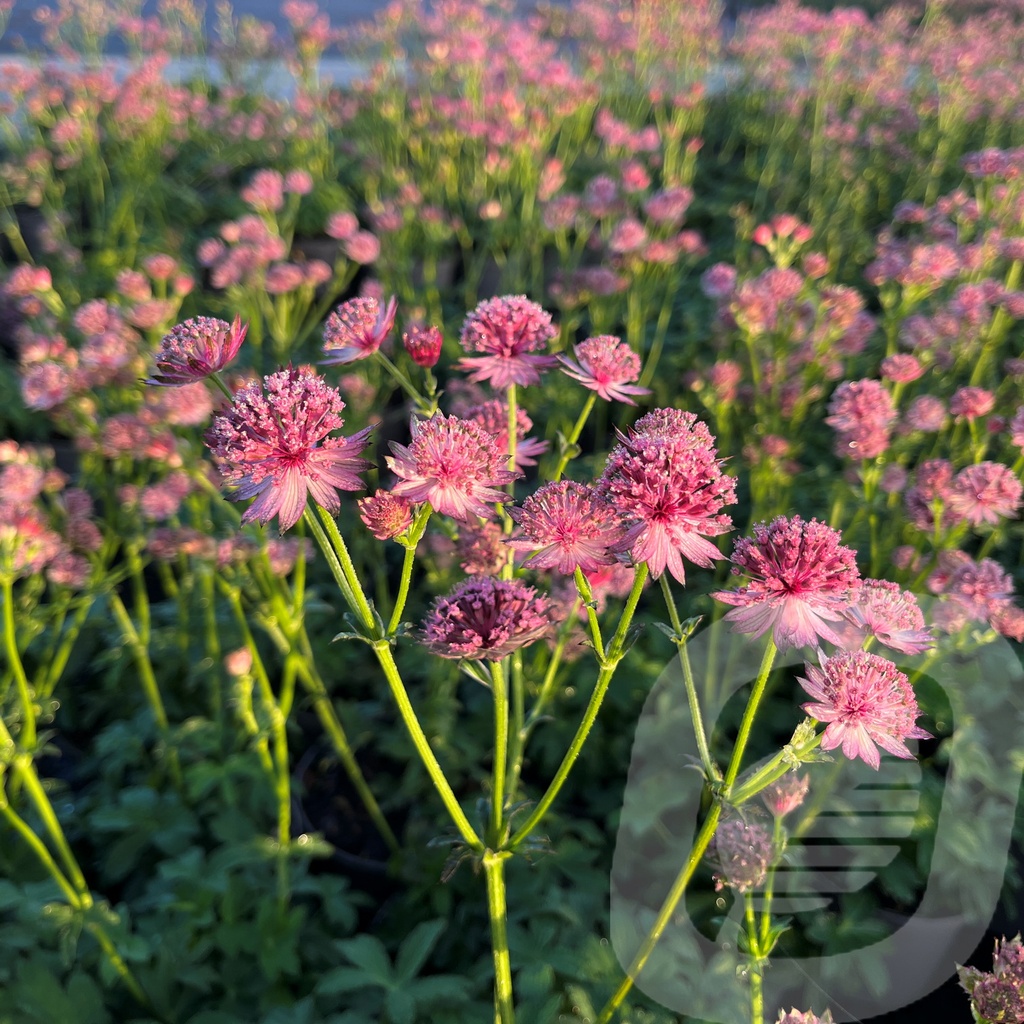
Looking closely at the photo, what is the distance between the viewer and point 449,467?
2.89 feet

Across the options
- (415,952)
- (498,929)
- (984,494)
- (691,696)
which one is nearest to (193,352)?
(691,696)

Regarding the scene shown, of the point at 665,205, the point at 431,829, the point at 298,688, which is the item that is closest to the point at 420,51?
the point at 665,205

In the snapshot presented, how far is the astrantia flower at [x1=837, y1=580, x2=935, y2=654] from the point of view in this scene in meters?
0.98

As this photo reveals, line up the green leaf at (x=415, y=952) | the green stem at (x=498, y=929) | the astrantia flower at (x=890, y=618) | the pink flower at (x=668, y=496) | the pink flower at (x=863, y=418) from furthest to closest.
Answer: the pink flower at (x=863, y=418), the green leaf at (x=415, y=952), the green stem at (x=498, y=929), the astrantia flower at (x=890, y=618), the pink flower at (x=668, y=496)

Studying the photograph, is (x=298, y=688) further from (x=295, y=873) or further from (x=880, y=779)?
(x=880, y=779)

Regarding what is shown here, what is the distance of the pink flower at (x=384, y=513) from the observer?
0.90 m

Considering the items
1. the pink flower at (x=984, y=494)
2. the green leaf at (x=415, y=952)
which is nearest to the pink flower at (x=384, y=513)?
the green leaf at (x=415, y=952)

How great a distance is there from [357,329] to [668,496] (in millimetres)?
547

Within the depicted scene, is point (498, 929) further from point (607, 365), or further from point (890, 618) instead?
point (607, 365)

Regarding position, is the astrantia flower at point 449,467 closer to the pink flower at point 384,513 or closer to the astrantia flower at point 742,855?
the pink flower at point 384,513

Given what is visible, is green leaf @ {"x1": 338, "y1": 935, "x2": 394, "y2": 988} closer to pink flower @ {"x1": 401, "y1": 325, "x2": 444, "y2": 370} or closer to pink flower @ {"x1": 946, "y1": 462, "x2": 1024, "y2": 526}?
pink flower @ {"x1": 401, "y1": 325, "x2": 444, "y2": 370}

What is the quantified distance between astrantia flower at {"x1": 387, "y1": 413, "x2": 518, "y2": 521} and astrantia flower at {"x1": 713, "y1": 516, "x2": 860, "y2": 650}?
0.98 ft

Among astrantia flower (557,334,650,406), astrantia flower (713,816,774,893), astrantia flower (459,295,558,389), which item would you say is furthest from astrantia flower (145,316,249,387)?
astrantia flower (713,816,774,893)
